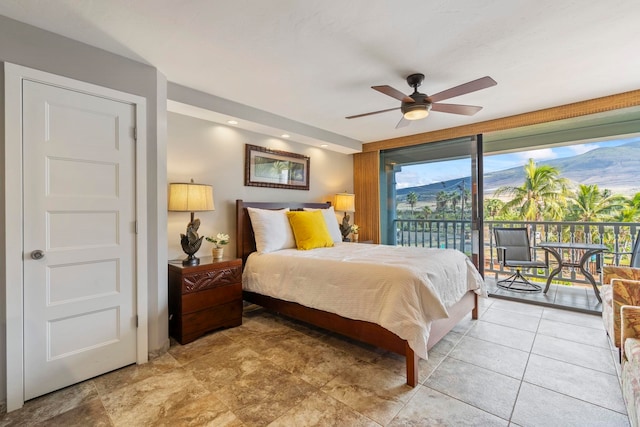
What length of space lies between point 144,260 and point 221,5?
1.94 meters

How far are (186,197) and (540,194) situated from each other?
6572 mm

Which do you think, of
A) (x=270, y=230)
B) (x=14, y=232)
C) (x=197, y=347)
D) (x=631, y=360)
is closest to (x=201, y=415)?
(x=197, y=347)

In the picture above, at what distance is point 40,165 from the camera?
6.24ft

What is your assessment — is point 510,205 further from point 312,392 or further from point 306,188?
point 312,392

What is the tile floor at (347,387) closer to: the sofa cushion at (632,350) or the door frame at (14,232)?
the door frame at (14,232)

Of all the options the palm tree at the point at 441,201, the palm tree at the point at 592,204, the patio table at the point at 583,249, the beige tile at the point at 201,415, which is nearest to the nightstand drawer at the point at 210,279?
the beige tile at the point at 201,415

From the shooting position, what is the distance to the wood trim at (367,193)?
5129 millimetres

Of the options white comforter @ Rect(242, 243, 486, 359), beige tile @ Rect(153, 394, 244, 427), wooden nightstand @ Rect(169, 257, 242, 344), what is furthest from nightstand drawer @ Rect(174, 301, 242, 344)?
beige tile @ Rect(153, 394, 244, 427)

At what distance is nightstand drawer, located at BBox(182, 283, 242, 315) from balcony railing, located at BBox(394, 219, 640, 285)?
10.3 feet

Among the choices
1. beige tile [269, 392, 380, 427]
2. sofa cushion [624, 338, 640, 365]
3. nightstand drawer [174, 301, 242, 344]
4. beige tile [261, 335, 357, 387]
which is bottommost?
beige tile [261, 335, 357, 387]

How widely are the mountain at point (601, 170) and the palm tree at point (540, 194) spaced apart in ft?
0.53

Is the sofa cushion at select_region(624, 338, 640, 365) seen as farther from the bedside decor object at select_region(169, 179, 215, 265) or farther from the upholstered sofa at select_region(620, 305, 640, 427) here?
the bedside decor object at select_region(169, 179, 215, 265)

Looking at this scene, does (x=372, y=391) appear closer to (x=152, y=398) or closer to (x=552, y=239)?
(x=152, y=398)

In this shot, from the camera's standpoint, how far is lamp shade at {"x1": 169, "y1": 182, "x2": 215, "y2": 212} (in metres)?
2.83
